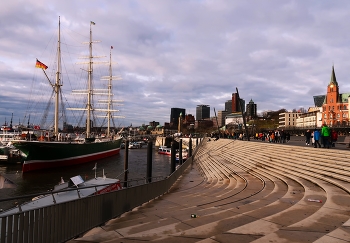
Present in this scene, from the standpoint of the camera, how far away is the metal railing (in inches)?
177

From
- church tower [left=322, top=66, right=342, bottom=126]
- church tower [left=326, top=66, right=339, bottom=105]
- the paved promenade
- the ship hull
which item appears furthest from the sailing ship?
church tower [left=326, top=66, right=339, bottom=105]

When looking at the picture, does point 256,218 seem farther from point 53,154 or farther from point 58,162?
point 58,162

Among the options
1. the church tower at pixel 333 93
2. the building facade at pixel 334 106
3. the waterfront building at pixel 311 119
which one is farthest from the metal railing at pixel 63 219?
the church tower at pixel 333 93

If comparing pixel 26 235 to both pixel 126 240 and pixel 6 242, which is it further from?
pixel 126 240

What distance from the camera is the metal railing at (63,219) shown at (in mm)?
4488

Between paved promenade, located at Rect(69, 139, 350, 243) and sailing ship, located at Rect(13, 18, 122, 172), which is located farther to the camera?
sailing ship, located at Rect(13, 18, 122, 172)

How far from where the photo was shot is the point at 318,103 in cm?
16575

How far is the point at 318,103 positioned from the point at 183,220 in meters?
180

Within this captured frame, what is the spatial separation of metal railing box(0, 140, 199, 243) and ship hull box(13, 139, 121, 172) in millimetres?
34811

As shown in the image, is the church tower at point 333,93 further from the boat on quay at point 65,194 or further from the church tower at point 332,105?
the boat on quay at point 65,194

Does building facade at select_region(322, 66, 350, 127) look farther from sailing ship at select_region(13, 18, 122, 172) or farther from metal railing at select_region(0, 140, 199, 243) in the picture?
metal railing at select_region(0, 140, 199, 243)

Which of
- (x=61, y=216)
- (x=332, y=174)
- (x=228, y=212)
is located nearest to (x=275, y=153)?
(x=332, y=174)

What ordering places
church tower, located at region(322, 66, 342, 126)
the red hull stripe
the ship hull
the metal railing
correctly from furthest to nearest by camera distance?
church tower, located at region(322, 66, 342, 126) < the ship hull < the red hull stripe < the metal railing

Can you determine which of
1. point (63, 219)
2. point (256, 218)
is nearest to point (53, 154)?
point (63, 219)
